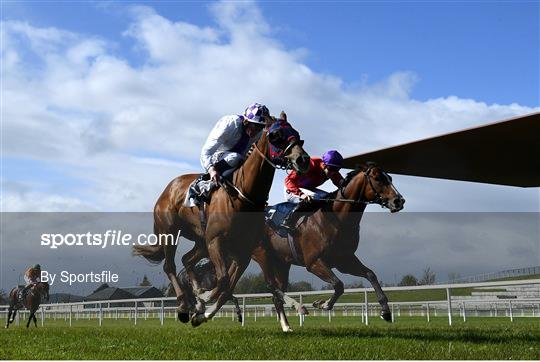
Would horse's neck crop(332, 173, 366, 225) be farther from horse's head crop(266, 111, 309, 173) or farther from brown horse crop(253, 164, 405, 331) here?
horse's head crop(266, 111, 309, 173)

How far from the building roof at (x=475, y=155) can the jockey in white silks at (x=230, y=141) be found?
1.75 metres

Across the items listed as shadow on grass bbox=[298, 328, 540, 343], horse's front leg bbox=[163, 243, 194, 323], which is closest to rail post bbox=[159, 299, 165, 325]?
horse's front leg bbox=[163, 243, 194, 323]

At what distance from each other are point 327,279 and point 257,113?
2.13m

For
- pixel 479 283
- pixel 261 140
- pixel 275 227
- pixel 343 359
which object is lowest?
pixel 343 359

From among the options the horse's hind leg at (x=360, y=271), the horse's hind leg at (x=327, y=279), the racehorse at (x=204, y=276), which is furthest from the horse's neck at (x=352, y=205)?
the racehorse at (x=204, y=276)

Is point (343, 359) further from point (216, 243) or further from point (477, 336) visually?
point (477, 336)

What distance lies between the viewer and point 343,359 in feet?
18.0

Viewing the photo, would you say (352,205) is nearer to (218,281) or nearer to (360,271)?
(360,271)

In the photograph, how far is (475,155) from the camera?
8289 millimetres

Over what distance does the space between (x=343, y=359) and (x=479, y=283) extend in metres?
3.22

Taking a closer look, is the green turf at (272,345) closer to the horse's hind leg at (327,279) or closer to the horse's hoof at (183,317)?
the horse's hoof at (183,317)

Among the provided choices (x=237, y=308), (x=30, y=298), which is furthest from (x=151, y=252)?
(x=30, y=298)

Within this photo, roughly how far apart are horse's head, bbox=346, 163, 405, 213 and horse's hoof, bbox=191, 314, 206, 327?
2.19m

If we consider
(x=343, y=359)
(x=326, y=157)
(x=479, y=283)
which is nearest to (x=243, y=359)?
(x=343, y=359)
